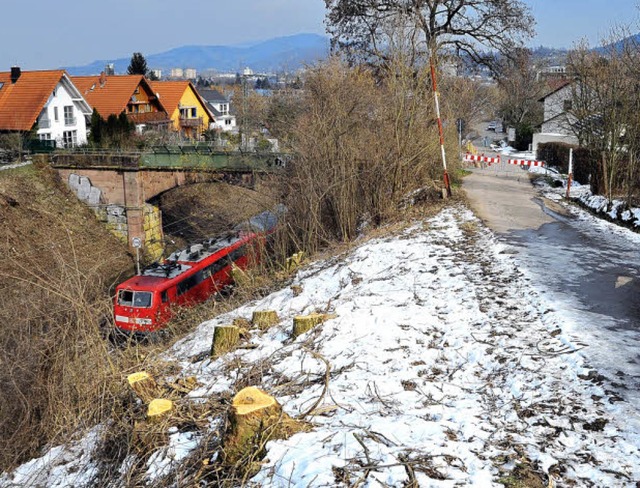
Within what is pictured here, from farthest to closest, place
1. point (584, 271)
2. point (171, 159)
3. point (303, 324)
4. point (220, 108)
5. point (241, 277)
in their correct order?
1. point (220, 108)
2. point (171, 159)
3. point (241, 277)
4. point (584, 271)
5. point (303, 324)

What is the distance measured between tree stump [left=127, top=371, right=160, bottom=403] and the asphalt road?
16.2 feet

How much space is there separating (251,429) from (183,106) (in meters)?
55.6

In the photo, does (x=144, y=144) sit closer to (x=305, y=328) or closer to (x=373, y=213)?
(x=373, y=213)

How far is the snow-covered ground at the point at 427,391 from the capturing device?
16.6 feet

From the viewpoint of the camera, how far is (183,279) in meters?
19.3

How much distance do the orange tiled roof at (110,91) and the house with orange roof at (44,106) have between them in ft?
11.5

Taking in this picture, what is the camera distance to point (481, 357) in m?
7.35

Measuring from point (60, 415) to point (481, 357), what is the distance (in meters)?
5.14

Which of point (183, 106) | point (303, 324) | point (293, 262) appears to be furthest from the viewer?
point (183, 106)

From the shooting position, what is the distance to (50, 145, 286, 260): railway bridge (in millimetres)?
30266

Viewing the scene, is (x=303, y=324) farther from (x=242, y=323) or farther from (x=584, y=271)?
(x=584, y=271)

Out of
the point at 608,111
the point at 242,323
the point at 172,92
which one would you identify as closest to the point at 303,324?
the point at 242,323

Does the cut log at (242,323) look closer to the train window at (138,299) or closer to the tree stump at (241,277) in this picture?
the tree stump at (241,277)

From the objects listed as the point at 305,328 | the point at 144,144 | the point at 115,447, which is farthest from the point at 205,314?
the point at 144,144
